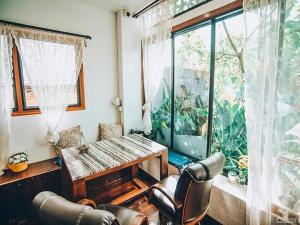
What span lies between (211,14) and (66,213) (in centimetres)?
234

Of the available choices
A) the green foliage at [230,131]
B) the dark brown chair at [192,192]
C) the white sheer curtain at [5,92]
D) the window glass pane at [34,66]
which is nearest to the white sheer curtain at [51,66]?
the window glass pane at [34,66]

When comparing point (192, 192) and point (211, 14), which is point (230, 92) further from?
point (192, 192)

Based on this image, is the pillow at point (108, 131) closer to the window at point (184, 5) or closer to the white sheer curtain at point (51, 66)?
the white sheer curtain at point (51, 66)

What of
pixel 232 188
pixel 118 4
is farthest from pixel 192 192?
pixel 118 4

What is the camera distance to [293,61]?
140cm

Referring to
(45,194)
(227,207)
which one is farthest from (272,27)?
(45,194)

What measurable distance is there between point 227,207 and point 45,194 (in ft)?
5.56

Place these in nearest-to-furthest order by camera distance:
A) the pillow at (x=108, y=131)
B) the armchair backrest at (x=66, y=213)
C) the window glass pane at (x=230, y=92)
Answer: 1. the armchair backrest at (x=66, y=213)
2. the window glass pane at (x=230, y=92)
3. the pillow at (x=108, y=131)

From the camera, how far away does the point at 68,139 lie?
2.56 m

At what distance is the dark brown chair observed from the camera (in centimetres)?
139

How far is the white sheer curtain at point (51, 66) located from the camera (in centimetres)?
228

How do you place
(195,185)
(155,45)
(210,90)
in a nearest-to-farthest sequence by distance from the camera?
1. (195,185)
2. (210,90)
3. (155,45)

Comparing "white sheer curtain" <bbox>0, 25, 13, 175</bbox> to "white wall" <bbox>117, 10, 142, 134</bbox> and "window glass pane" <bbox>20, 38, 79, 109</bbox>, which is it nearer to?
"window glass pane" <bbox>20, 38, 79, 109</bbox>

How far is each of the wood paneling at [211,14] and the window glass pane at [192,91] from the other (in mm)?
116
